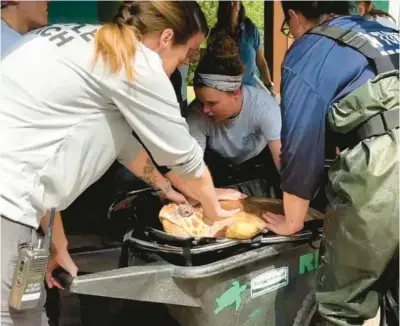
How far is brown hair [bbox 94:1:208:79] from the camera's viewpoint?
72.0 inches

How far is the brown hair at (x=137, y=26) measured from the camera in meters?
1.83

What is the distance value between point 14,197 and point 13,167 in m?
0.08

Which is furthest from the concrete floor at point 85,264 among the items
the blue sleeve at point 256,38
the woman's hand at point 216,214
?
the blue sleeve at point 256,38

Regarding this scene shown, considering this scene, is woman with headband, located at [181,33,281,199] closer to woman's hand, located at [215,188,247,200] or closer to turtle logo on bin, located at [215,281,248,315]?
woman's hand, located at [215,188,247,200]

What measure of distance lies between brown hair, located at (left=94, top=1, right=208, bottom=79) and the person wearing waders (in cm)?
34

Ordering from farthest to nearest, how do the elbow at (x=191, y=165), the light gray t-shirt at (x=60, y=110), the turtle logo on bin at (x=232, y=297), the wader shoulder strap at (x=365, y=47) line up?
the turtle logo on bin at (x=232, y=297) < the wader shoulder strap at (x=365, y=47) < the elbow at (x=191, y=165) < the light gray t-shirt at (x=60, y=110)

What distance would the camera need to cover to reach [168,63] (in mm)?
2125

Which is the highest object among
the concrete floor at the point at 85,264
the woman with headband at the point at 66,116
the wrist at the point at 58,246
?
the woman with headband at the point at 66,116

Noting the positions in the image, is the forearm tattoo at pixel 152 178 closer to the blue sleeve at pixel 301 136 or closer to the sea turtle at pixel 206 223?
the sea turtle at pixel 206 223

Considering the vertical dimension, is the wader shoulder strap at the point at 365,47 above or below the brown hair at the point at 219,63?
above

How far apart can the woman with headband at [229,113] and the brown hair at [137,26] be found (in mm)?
706

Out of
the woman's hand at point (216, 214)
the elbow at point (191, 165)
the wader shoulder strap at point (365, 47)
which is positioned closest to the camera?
the elbow at point (191, 165)

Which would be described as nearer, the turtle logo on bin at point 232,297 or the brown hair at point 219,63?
the turtle logo on bin at point 232,297

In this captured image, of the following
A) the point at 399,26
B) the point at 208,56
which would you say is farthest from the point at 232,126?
the point at 399,26
